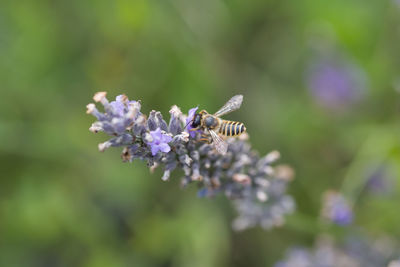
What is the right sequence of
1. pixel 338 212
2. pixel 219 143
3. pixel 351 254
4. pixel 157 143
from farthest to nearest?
pixel 351 254 → pixel 338 212 → pixel 219 143 → pixel 157 143

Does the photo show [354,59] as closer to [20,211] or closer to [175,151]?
[175,151]

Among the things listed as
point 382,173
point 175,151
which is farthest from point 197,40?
point 175,151

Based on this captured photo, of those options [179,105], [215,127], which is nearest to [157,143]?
[215,127]

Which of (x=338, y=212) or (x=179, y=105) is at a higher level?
(x=179, y=105)

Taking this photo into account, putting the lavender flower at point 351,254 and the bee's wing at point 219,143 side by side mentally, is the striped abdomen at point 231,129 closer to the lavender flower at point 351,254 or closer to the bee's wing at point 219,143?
the bee's wing at point 219,143

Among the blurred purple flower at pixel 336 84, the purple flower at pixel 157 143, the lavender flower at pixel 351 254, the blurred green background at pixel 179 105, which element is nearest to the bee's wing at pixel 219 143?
the purple flower at pixel 157 143

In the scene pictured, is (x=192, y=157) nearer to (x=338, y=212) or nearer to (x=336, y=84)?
(x=338, y=212)
